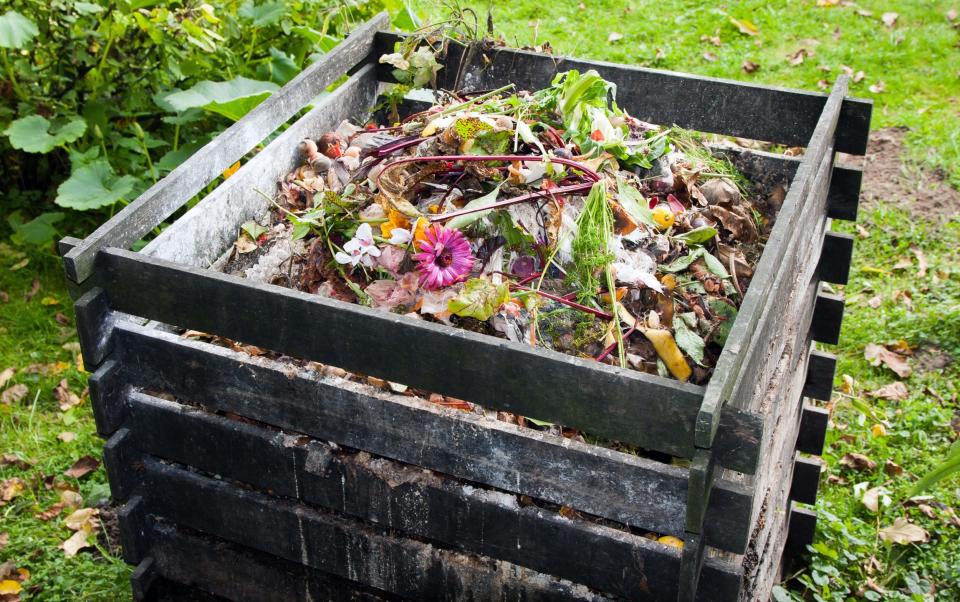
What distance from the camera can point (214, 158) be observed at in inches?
110

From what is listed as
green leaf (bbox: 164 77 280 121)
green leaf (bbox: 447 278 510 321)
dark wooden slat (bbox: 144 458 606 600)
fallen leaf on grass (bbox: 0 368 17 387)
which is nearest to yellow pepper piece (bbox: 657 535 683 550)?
dark wooden slat (bbox: 144 458 606 600)

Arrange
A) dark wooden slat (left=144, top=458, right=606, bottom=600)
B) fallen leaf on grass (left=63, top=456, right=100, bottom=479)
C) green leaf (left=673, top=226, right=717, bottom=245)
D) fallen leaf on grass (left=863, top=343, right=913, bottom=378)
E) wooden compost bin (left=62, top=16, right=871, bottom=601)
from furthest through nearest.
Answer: fallen leaf on grass (left=863, top=343, right=913, bottom=378), fallen leaf on grass (left=63, top=456, right=100, bottom=479), green leaf (left=673, top=226, right=717, bottom=245), dark wooden slat (left=144, top=458, right=606, bottom=600), wooden compost bin (left=62, top=16, right=871, bottom=601)

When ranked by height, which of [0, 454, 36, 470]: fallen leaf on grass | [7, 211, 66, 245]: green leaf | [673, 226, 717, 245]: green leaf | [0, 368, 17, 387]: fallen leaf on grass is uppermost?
[673, 226, 717, 245]: green leaf

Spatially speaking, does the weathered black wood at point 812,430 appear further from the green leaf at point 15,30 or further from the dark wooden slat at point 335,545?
the green leaf at point 15,30

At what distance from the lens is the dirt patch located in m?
5.13

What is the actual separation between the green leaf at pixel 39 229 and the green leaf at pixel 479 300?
2834 mm

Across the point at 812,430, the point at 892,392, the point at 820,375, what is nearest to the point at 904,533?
the point at 812,430

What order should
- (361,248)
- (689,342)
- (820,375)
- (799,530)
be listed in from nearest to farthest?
(689,342) < (361,248) < (820,375) < (799,530)

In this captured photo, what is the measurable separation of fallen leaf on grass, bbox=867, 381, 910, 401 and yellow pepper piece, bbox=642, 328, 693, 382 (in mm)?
2101

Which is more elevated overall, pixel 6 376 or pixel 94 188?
pixel 94 188

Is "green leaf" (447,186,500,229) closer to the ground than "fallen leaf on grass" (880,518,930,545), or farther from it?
farther from it

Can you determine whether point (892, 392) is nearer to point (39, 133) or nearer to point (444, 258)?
point (444, 258)

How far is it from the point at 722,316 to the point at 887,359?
6.92ft

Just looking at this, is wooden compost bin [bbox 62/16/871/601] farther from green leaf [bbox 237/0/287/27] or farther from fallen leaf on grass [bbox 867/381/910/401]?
green leaf [bbox 237/0/287/27]
